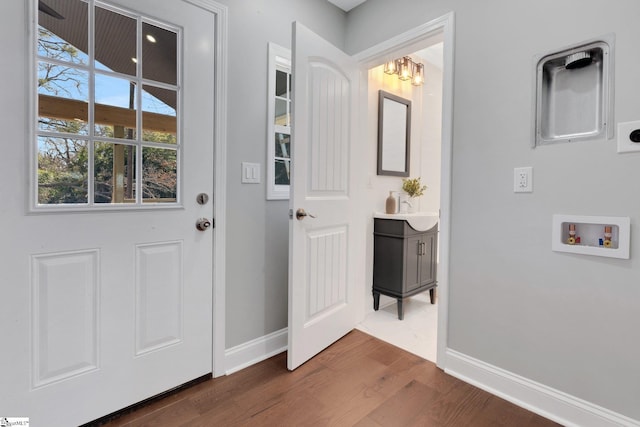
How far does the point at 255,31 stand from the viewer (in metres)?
1.89

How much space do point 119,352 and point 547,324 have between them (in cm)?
207

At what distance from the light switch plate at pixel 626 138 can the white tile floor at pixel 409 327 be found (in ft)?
4.98

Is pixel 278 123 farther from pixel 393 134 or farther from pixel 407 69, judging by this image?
pixel 407 69

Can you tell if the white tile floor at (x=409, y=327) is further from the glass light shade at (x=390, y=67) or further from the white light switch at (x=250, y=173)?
the glass light shade at (x=390, y=67)

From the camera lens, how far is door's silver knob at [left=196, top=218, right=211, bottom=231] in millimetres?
1688

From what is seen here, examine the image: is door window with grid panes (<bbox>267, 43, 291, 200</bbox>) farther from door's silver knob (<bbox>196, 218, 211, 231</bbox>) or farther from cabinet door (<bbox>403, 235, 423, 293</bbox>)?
cabinet door (<bbox>403, 235, 423, 293</bbox>)

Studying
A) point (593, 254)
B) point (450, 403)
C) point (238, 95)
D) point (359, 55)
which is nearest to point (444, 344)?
point (450, 403)

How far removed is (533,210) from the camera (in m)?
1.56

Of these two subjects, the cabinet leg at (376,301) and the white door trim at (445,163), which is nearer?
the white door trim at (445,163)

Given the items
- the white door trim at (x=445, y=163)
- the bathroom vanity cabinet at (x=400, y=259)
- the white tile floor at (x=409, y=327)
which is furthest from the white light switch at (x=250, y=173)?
the white tile floor at (x=409, y=327)

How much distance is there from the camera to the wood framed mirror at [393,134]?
274cm

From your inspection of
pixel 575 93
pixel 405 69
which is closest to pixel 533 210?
pixel 575 93

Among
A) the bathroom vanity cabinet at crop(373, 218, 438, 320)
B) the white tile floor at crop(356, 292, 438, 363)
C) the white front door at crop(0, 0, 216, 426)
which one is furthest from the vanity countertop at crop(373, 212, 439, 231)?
the white front door at crop(0, 0, 216, 426)

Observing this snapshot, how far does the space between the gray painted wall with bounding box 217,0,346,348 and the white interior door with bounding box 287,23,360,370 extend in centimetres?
25
